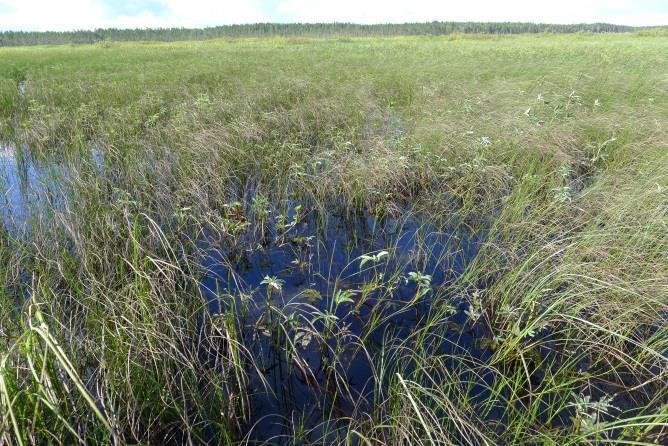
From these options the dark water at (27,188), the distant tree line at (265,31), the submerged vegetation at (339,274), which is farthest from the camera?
the distant tree line at (265,31)

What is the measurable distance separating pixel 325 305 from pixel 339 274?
0.22m

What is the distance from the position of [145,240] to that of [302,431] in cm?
188

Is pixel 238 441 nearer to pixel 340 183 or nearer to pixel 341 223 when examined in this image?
pixel 341 223

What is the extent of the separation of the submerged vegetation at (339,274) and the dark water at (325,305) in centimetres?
2

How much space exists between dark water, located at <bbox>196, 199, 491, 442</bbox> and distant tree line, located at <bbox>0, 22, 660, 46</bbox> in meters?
65.6

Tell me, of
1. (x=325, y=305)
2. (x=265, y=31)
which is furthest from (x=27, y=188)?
(x=265, y=31)

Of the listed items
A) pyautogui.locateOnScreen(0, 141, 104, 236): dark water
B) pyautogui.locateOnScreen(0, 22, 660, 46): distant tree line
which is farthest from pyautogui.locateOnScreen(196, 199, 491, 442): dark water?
pyautogui.locateOnScreen(0, 22, 660, 46): distant tree line

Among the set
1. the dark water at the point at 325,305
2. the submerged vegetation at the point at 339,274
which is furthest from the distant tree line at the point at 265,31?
the dark water at the point at 325,305

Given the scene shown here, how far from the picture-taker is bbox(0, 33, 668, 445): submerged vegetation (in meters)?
1.65

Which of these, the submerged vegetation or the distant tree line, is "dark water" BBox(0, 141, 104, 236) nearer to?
the submerged vegetation

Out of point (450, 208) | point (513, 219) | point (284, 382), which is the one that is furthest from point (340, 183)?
point (284, 382)

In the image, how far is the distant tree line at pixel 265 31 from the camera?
65.3 meters

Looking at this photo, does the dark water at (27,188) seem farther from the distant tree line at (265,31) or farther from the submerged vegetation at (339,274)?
the distant tree line at (265,31)

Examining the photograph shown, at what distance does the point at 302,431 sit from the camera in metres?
1.69
